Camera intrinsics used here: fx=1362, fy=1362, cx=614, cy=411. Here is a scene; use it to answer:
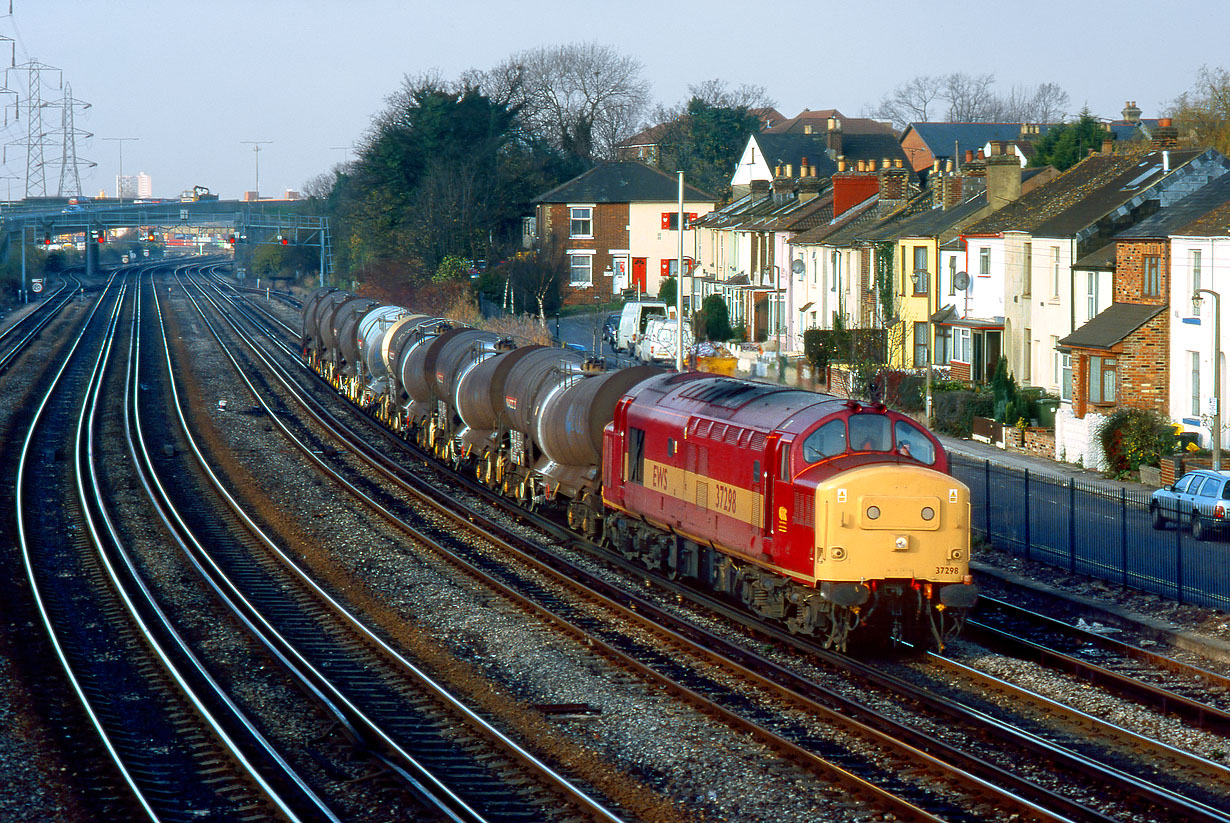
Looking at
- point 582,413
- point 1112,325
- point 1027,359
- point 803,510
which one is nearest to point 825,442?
point 803,510

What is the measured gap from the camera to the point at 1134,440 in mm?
32469

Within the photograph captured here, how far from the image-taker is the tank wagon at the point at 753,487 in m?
16.4

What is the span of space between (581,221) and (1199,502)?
60.5 meters

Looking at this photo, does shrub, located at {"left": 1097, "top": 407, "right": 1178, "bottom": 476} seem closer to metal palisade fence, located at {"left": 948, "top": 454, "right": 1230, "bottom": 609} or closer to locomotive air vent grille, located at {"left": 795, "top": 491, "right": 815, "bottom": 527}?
metal palisade fence, located at {"left": 948, "top": 454, "right": 1230, "bottom": 609}

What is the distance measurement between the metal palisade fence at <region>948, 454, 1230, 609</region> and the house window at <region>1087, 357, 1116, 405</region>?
19.0ft

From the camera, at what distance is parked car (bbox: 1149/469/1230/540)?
990 inches

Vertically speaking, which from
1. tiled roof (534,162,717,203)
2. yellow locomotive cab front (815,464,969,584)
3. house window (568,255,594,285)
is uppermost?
tiled roof (534,162,717,203)

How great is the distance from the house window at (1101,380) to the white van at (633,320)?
2811 cm

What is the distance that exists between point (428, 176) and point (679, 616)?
67.3 meters

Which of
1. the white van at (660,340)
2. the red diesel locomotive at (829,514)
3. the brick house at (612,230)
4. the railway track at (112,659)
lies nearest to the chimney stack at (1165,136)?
the white van at (660,340)

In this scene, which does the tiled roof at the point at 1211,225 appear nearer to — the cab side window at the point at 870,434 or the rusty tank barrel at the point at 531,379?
the rusty tank barrel at the point at 531,379

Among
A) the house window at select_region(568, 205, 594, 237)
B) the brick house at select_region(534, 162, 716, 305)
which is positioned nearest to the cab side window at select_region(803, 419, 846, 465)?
the brick house at select_region(534, 162, 716, 305)

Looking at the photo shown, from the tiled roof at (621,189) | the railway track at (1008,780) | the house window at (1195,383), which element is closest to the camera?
the railway track at (1008,780)

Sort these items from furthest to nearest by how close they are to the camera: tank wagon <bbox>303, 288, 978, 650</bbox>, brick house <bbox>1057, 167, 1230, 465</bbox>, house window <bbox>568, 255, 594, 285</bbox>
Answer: house window <bbox>568, 255, 594, 285</bbox>
brick house <bbox>1057, 167, 1230, 465</bbox>
tank wagon <bbox>303, 288, 978, 650</bbox>
